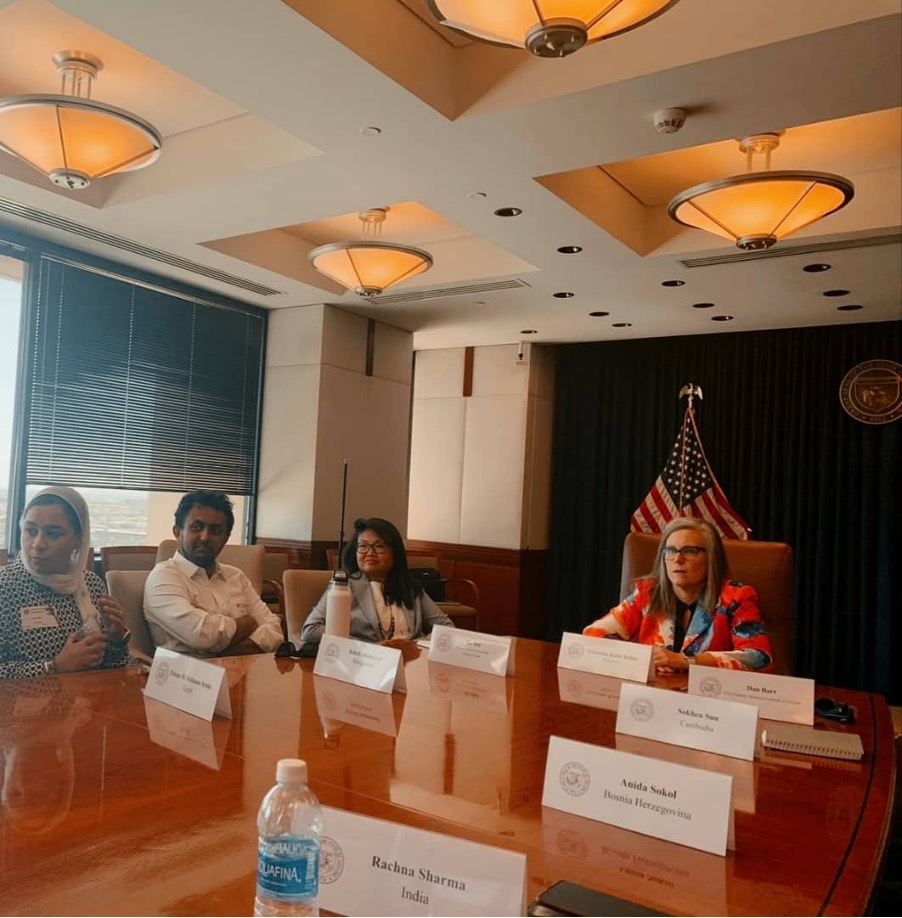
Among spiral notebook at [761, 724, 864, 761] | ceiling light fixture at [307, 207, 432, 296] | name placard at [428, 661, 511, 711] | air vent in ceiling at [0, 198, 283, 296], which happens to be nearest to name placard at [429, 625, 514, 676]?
name placard at [428, 661, 511, 711]

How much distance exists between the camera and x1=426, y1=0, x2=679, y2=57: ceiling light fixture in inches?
84.4

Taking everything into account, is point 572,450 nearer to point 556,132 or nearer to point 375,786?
point 556,132

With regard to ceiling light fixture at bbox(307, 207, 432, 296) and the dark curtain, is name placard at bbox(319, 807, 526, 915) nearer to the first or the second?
ceiling light fixture at bbox(307, 207, 432, 296)

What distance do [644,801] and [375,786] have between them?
408 mm

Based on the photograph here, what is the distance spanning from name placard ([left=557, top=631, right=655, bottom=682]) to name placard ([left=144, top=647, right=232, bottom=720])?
1088 millimetres

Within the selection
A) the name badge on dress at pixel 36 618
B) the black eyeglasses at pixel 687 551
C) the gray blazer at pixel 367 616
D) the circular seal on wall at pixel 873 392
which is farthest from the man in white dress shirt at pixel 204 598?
the circular seal on wall at pixel 873 392

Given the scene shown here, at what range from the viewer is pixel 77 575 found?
2463mm

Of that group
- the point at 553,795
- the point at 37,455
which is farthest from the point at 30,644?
the point at 37,455

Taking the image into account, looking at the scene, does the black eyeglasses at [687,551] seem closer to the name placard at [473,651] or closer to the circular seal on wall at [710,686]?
the name placard at [473,651]

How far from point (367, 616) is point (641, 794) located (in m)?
1.96

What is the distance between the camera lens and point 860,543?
21.3 feet

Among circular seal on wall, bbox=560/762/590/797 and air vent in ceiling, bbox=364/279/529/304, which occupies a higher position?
air vent in ceiling, bbox=364/279/529/304

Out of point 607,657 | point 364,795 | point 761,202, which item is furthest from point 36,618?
point 761,202

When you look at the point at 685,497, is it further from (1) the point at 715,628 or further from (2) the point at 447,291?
(1) the point at 715,628
